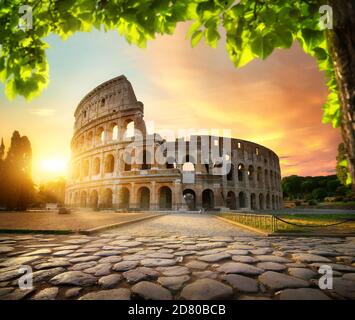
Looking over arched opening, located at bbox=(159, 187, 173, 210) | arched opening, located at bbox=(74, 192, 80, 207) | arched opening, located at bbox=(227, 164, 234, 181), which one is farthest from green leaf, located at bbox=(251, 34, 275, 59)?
arched opening, located at bbox=(74, 192, 80, 207)

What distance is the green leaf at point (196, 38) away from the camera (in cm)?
187

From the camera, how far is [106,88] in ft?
99.8

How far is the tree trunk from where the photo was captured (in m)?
1.30

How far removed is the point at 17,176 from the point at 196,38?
92.6 feet

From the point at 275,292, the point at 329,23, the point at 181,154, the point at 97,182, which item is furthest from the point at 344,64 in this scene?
the point at 97,182

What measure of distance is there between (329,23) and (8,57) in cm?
286

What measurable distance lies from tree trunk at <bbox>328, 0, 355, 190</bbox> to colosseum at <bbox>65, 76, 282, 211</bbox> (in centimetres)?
2228

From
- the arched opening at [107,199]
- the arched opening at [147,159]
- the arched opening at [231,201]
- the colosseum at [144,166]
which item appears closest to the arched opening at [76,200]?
the colosseum at [144,166]

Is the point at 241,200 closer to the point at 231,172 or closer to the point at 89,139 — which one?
the point at 231,172

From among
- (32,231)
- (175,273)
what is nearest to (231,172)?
(32,231)

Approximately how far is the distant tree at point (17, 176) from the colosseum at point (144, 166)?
6.55m

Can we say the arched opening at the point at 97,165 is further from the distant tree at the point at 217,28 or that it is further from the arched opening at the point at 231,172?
the distant tree at the point at 217,28

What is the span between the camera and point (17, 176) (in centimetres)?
2352
